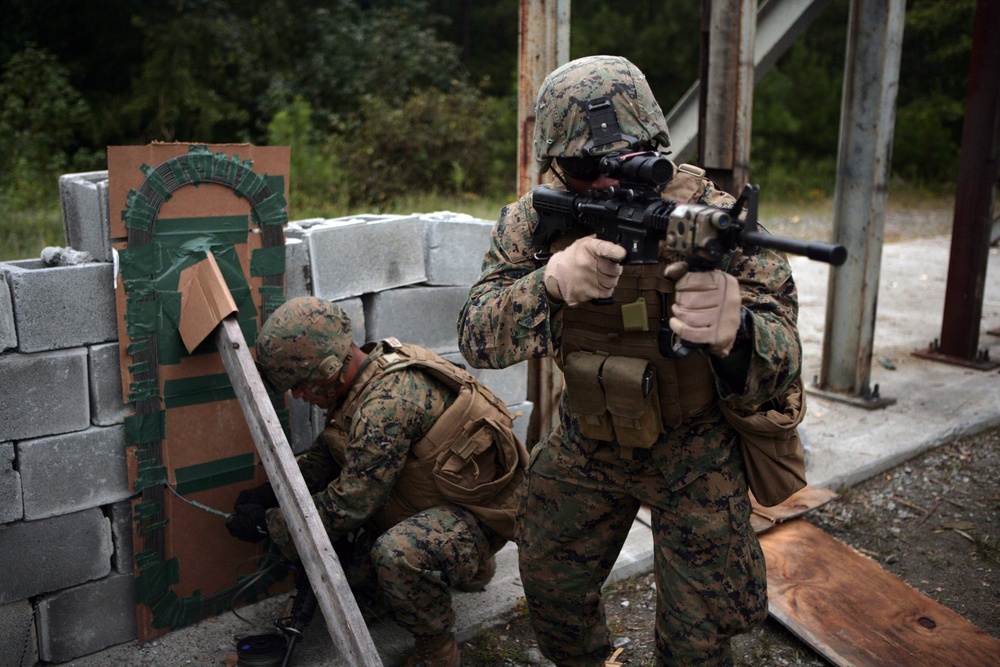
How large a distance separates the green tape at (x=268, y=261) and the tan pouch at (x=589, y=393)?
139cm

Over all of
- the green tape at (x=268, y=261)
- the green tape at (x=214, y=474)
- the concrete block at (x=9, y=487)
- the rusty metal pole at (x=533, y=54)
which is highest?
the rusty metal pole at (x=533, y=54)

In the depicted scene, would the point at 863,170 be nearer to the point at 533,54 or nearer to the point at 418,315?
the point at 533,54

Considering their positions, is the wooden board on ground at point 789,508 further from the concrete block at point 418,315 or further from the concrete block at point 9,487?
the concrete block at point 9,487

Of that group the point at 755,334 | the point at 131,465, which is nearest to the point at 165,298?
the point at 131,465

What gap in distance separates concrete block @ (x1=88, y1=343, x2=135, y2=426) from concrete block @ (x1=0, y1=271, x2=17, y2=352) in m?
0.25

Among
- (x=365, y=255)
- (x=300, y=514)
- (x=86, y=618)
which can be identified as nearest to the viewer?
(x=300, y=514)

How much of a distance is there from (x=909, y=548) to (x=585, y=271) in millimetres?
2794

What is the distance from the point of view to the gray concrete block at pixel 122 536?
3.16 meters

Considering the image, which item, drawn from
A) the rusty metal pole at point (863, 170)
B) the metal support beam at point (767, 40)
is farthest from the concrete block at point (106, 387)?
the rusty metal pole at point (863, 170)

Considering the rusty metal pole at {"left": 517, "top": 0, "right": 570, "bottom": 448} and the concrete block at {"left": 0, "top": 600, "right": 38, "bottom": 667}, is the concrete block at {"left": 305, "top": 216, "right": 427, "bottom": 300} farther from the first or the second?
the concrete block at {"left": 0, "top": 600, "right": 38, "bottom": 667}

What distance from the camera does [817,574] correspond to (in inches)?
145

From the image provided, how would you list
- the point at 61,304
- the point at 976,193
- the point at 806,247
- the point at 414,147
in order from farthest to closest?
the point at 414,147 → the point at 976,193 → the point at 61,304 → the point at 806,247

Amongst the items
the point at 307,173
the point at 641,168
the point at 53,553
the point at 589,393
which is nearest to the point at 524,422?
the point at 589,393

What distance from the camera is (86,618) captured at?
3.13 m
